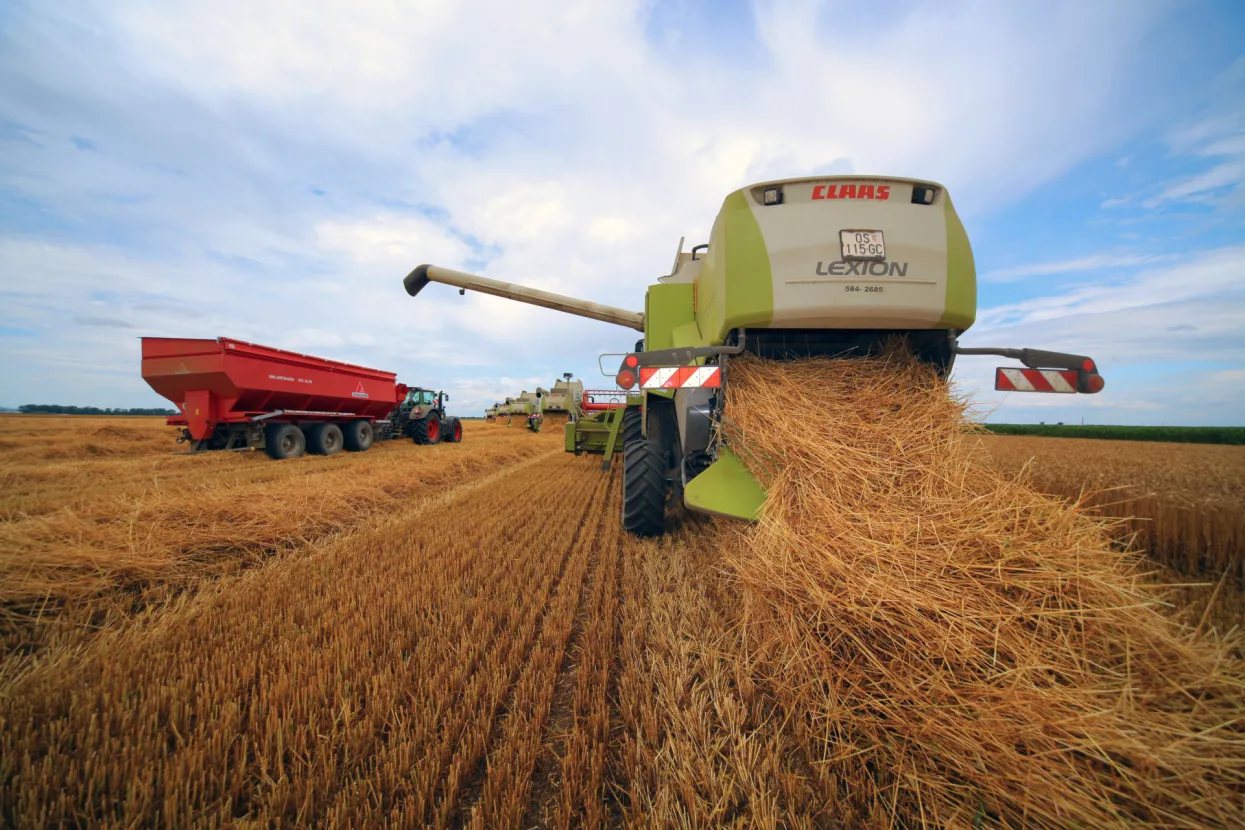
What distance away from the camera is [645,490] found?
11.8 feet

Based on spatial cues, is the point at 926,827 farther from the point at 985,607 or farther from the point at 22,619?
the point at 22,619

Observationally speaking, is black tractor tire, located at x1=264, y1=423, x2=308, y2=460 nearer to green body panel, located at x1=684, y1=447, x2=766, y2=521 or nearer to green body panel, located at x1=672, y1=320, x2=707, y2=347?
green body panel, located at x1=672, y1=320, x2=707, y2=347

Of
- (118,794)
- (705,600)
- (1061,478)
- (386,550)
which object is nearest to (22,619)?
(386,550)

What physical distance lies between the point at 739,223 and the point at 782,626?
217cm

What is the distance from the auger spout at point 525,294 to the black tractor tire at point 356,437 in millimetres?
4499

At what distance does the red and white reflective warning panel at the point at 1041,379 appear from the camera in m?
2.82

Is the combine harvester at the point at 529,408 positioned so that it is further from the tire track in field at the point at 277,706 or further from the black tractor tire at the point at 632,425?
the tire track in field at the point at 277,706

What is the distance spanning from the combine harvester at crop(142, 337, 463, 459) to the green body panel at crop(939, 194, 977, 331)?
975 cm

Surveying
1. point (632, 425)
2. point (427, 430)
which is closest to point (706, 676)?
point (632, 425)

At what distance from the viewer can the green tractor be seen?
13875 mm

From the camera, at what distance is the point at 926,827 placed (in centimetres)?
111

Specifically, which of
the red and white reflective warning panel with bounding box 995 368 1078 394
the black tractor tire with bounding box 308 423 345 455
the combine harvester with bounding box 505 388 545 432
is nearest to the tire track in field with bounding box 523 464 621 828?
the red and white reflective warning panel with bounding box 995 368 1078 394

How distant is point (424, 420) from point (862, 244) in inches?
555

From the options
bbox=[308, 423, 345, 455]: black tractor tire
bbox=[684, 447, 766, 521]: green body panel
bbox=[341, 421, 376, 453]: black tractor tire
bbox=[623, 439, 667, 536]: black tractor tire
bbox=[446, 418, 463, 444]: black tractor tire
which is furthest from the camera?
bbox=[446, 418, 463, 444]: black tractor tire
